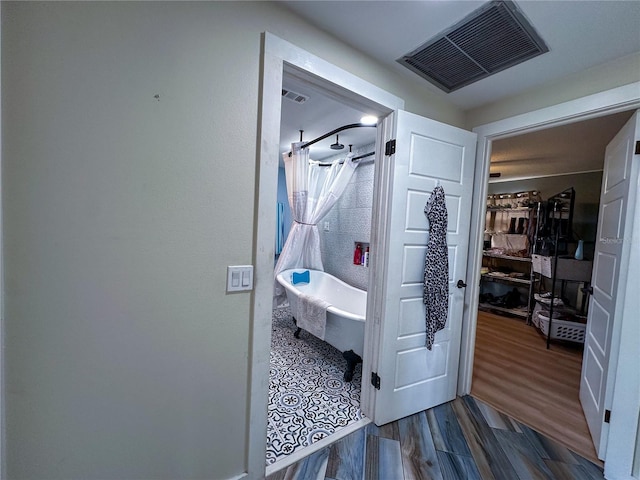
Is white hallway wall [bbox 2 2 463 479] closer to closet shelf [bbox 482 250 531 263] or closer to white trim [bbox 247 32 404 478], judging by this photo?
white trim [bbox 247 32 404 478]

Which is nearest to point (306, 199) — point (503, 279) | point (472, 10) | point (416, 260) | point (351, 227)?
point (351, 227)

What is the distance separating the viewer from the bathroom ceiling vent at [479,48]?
126cm

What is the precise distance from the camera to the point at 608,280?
5.53 feet

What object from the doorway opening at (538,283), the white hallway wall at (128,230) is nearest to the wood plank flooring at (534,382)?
the doorway opening at (538,283)

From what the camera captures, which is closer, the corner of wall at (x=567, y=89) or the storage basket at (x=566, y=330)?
the corner of wall at (x=567, y=89)

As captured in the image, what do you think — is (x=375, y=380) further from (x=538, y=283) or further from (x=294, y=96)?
(x=538, y=283)

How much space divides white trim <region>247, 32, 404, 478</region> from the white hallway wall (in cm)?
5

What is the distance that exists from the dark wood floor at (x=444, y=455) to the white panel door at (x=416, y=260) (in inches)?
6.3

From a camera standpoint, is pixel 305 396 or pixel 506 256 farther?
pixel 506 256

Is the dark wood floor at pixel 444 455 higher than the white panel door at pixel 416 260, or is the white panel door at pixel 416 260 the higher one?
the white panel door at pixel 416 260

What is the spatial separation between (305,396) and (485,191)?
2.11 meters

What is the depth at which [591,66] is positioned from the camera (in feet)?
5.14

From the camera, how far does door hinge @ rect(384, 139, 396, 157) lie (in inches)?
66.1

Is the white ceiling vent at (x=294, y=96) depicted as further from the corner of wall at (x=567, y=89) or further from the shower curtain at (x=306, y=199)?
the corner of wall at (x=567, y=89)
